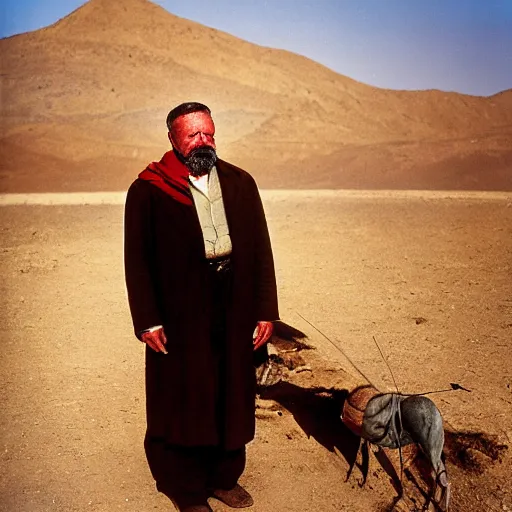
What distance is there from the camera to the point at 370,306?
6.23m

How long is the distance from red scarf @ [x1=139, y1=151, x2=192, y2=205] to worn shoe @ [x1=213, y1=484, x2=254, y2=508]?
171 cm

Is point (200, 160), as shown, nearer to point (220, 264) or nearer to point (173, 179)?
point (173, 179)

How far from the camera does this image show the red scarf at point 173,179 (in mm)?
2488

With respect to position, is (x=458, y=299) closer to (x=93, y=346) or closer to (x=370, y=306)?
(x=370, y=306)

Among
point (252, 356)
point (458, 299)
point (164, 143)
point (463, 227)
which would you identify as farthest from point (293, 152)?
point (252, 356)

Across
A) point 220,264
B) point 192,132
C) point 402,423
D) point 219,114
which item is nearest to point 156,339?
point 220,264

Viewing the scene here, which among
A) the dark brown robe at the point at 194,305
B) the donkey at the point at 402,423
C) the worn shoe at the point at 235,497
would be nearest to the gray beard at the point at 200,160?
the dark brown robe at the point at 194,305

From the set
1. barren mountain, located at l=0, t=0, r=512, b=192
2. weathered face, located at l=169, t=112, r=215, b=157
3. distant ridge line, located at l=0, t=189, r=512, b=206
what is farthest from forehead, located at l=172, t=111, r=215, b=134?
barren mountain, located at l=0, t=0, r=512, b=192

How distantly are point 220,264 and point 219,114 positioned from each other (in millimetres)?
26027

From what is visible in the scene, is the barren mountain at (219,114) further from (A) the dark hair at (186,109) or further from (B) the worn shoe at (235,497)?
(B) the worn shoe at (235,497)

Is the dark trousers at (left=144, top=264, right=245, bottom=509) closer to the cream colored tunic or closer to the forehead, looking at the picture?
the cream colored tunic

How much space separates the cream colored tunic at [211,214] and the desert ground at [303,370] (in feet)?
5.15

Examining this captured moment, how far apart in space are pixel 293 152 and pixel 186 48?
15.3 meters

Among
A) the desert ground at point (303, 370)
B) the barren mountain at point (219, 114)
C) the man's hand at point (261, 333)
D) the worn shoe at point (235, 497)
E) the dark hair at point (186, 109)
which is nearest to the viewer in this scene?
the dark hair at point (186, 109)
